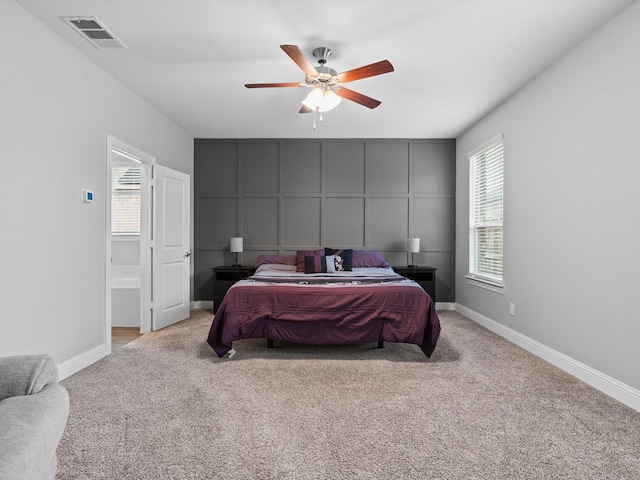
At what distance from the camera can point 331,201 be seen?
18.0 ft

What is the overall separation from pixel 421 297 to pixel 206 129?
388cm

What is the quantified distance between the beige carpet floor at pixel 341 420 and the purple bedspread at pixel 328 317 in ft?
0.71

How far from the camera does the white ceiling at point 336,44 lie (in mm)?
2365

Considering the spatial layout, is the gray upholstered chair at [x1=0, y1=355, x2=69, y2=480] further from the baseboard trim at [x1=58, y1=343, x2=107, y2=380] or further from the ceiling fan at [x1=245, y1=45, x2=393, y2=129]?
the ceiling fan at [x1=245, y1=45, x2=393, y2=129]

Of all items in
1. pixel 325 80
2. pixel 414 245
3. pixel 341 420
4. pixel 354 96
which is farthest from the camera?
pixel 414 245

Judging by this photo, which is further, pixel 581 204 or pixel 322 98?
pixel 322 98

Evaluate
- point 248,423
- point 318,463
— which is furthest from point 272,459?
point 248,423

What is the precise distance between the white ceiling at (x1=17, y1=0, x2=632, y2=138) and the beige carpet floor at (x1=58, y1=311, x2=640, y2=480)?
2.70 meters

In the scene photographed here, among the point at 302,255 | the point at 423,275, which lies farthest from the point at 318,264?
the point at 423,275

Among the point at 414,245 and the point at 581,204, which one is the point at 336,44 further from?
the point at 414,245

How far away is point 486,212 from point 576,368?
2274mm

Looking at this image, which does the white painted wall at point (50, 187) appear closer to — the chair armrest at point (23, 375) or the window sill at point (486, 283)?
the chair armrest at point (23, 375)

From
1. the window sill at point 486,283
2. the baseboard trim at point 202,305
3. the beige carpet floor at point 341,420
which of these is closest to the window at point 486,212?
the window sill at point 486,283

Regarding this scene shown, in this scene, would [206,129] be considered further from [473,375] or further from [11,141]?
[473,375]
